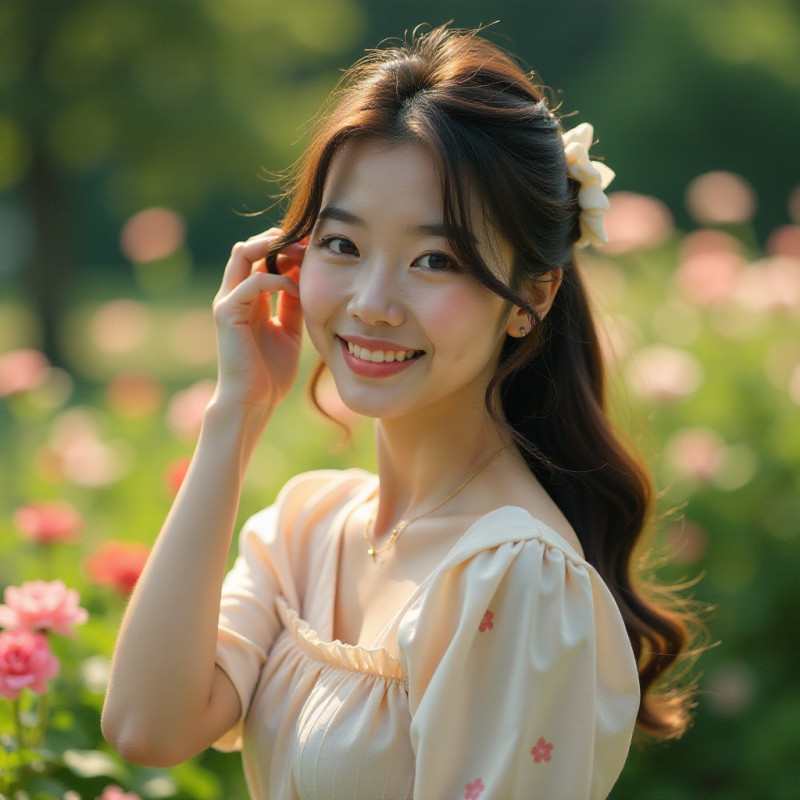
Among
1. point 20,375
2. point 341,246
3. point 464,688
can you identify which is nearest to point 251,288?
point 341,246

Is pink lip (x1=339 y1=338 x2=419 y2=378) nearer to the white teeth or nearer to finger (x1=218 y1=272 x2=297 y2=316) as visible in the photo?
the white teeth

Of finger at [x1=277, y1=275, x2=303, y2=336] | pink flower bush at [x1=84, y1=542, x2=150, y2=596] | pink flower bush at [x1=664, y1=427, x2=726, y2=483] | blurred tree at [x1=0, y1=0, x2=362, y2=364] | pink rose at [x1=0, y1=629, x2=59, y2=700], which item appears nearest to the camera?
pink rose at [x1=0, y1=629, x2=59, y2=700]

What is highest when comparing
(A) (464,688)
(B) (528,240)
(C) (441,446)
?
(B) (528,240)

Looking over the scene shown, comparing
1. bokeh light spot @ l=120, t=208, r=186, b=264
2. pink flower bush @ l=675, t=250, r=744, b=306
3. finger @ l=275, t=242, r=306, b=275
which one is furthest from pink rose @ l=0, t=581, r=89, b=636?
pink flower bush @ l=675, t=250, r=744, b=306

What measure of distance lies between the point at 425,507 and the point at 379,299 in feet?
1.38

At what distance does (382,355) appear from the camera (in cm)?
160

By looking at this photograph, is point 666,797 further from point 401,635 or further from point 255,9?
point 255,9

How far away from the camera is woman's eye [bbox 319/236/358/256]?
5.30ft

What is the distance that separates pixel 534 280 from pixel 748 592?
1.94 m

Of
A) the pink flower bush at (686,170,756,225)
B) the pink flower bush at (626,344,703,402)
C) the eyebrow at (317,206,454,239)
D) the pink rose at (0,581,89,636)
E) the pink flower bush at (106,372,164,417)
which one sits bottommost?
the pink flower bush at (106,372,164,417)

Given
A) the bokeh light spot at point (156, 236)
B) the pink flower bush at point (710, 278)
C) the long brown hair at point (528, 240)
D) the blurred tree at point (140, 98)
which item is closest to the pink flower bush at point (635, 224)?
the pink flower bush at point (710, 278)

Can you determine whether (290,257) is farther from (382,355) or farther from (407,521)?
(407,521)

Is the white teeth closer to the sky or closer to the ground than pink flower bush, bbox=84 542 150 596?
closer to the sky

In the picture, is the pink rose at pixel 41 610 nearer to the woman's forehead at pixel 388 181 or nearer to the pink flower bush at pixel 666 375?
the woman's forehead at pixel 388 181
